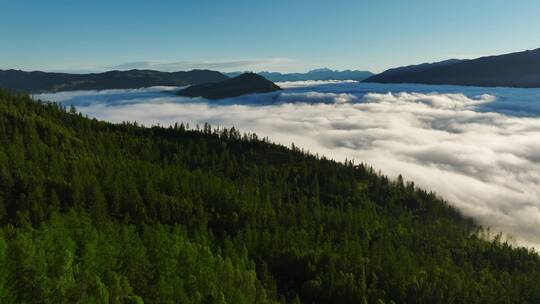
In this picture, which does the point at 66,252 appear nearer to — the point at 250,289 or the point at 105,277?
the point at 105,277

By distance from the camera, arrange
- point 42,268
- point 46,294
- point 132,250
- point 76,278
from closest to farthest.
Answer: point 46,294 < point 42,268 < point 76,278 < point 132,250

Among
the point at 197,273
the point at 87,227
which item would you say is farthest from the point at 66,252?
the point at 87,227

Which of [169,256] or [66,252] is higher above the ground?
[66,252]

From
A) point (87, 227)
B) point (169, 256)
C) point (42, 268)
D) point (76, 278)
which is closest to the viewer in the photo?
point (42, 268)

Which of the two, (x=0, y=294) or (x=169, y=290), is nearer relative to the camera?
(x=0, y=294)

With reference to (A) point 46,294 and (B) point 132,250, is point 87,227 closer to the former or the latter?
(B) point 132,250

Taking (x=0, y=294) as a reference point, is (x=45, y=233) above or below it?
below

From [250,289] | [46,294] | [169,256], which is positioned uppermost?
[46,294]

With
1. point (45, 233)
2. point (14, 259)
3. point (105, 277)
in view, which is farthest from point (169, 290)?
point (45, 233)

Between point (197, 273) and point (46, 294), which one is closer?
point (46, 294)
